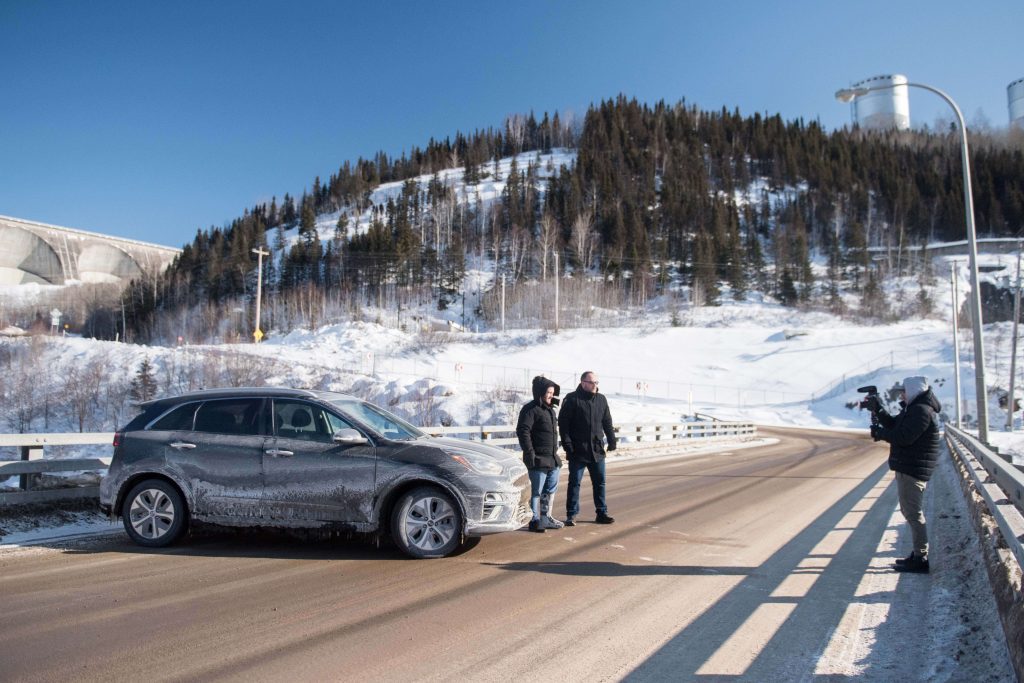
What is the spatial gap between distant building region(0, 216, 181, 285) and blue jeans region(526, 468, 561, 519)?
13824 centimetres

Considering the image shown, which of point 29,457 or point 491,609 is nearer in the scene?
point 491,609

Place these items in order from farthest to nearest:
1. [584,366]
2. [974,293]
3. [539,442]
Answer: [584,366], [974,293], [539,442]

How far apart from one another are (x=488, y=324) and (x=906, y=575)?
278 feet

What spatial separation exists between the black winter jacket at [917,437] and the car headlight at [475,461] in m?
3.74

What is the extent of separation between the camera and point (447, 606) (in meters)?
5.15

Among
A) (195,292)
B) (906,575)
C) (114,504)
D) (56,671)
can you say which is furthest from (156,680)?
(195,292)

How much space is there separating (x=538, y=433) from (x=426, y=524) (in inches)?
86.2

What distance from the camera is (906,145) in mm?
144875

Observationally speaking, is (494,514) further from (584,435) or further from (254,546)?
(254,546)

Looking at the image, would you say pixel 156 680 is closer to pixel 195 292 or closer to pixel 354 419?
pixel 354 419

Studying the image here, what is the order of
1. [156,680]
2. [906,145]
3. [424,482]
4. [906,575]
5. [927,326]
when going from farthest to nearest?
[906,145]
[927,326]
[424,482]
[906,575]
[156,680]

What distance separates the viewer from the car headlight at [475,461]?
6.82 meters

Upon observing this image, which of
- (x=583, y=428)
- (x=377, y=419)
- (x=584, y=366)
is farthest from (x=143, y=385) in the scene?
(x=583, y=428)

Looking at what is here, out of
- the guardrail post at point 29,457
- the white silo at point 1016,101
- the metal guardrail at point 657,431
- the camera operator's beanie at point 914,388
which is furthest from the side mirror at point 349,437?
the white silo at point 1016,101
